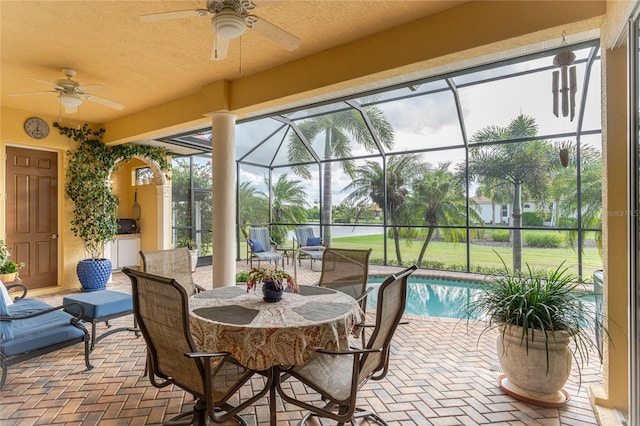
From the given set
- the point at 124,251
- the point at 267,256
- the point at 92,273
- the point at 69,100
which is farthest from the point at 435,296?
the point at 124,251

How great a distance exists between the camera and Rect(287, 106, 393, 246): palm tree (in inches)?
306

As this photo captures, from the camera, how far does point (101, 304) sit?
3.05 meters

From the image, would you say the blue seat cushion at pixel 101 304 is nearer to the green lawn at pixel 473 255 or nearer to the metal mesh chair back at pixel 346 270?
the metal mesh chair back at pixel 346 270

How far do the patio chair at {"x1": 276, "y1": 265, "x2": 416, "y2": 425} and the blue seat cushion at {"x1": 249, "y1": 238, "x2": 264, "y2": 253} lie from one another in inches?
221

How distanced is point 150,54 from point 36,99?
2.59 metres

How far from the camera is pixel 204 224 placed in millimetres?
8047

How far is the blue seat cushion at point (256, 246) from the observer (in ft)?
24.6

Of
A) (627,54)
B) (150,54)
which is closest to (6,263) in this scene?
(150,54)

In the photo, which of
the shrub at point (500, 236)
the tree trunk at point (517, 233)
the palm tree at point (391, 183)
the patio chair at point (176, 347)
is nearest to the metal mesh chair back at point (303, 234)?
the palm tree at point (391, 183)

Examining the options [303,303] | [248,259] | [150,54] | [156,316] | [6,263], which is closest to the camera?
[156,316]

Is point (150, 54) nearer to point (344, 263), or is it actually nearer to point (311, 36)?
point (311, 36)

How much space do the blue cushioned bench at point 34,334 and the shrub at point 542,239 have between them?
7.16 meters

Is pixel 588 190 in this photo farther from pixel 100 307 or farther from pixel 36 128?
pixel 36 128

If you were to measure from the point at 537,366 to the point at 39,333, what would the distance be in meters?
3.65
